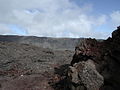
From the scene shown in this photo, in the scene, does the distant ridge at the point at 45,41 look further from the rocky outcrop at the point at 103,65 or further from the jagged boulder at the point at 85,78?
the jagged boulder at the point at 85,78

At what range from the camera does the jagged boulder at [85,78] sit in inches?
484

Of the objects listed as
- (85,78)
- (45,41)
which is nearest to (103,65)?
(85,78)

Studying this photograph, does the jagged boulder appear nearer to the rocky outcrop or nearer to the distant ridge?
the rocky outcrop

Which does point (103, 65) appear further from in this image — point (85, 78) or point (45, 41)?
point (45, 41)

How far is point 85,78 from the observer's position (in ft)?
41.1

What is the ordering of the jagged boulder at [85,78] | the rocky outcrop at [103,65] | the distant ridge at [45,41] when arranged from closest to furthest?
the rocky outcrop at [103,65]
the jagged boulder at [85,78]
the distant ridge at [45,41]

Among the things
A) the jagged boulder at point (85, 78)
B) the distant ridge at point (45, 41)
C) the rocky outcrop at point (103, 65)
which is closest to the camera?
the rocky outcrop at point (103, 65)

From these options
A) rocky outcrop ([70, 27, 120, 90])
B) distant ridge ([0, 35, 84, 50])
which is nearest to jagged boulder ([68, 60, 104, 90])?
rocky outcrop ([70, 27, 120, 90])

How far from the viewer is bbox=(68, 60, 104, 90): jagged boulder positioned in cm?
1228

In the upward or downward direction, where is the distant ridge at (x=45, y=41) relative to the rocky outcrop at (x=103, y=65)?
downward

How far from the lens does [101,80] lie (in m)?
12.2

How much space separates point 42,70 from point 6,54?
10.6 metres

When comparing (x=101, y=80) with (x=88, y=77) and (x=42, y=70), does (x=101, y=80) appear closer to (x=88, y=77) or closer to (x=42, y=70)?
(x=88, y=77)

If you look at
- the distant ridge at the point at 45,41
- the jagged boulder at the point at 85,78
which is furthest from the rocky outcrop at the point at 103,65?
the distant ridge at the point at 45,41
